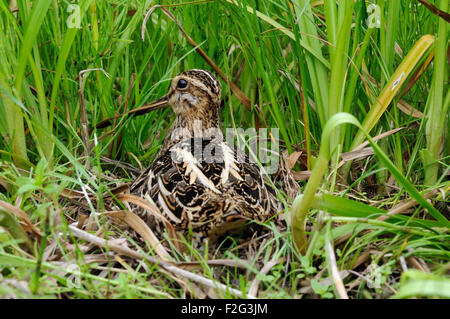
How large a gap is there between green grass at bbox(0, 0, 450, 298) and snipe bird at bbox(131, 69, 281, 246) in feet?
0.45

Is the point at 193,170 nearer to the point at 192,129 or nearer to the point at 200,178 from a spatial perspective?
the point at 200,178

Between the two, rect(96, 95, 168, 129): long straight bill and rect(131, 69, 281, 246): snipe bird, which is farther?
rect(96, 95, 168, 129): long straight bill

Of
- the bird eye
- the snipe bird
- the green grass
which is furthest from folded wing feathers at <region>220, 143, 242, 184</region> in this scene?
the bird eye

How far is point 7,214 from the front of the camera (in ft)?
7.48

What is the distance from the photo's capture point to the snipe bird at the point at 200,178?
2625 mm

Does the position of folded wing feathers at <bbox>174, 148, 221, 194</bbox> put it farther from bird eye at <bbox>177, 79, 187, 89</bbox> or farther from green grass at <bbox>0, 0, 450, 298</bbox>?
bird eye at <bbox>177, 79, 187, 89</bbox>

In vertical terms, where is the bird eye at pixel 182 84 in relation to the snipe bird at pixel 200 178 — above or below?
above

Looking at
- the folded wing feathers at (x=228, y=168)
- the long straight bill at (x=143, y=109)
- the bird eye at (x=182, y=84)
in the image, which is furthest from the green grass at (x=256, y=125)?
the folded wing feathers at (x=228, y=168)

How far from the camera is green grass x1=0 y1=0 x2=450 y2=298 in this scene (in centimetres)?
232

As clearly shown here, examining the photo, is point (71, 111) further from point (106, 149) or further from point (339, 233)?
point (339, 233)

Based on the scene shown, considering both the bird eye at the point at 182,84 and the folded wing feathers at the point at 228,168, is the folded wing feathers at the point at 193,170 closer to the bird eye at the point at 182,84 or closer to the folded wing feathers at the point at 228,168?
the folded wing feathers at the point at 228,168

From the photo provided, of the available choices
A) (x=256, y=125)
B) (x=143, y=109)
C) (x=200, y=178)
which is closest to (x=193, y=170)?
(x=200, y=178)

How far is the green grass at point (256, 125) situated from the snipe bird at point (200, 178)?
14 cm

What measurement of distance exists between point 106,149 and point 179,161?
2.85 ft
